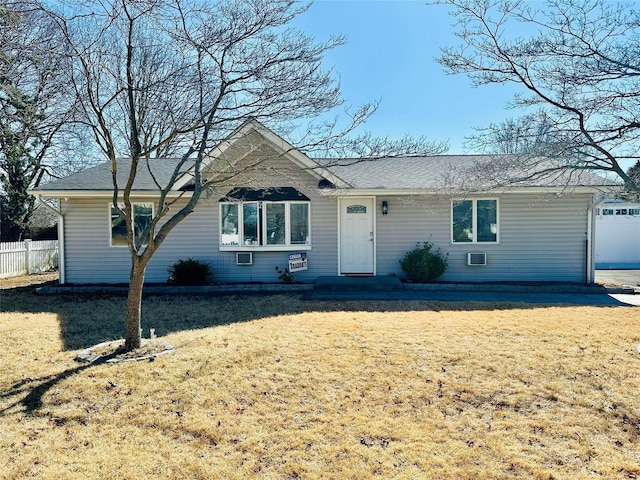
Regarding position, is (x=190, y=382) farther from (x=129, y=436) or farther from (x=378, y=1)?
(x=378, y=1)

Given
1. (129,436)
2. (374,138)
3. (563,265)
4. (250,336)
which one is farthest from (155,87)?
(563,265)

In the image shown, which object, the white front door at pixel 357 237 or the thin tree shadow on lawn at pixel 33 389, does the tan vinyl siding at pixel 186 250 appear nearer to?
the white front door at pixel 357 237

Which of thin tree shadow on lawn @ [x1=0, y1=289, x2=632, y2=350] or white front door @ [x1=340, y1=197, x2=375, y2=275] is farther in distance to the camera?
white front door @ [x1=340, y1=197, x2=375, y2=275]

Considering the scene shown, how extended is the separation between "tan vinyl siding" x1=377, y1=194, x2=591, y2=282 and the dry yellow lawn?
177 inches

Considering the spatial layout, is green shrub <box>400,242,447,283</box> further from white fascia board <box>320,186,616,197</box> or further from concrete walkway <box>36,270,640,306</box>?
white fascia board <box>320,186,616,197</box>

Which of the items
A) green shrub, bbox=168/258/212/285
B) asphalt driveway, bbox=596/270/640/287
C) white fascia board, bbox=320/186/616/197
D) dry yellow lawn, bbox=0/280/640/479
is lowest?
dry yellow lawn, bbox=0/280/640/479

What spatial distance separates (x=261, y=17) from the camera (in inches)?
226

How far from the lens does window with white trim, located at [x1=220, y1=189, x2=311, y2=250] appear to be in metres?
11.4

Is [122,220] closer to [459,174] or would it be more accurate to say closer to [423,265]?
[423,265]

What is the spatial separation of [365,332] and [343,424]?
266 cm

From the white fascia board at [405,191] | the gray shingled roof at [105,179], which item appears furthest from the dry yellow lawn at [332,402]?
the gray shingled roof at [105,179]

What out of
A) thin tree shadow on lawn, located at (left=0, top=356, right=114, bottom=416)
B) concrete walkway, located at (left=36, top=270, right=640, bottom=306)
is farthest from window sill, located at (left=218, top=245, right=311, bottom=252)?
thin tree shadow on lawn, located at (left=0, top=356, right=114, bottom=416)

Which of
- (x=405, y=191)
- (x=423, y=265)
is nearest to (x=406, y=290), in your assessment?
(x=423, y=265)

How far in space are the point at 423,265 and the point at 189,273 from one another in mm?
6019
